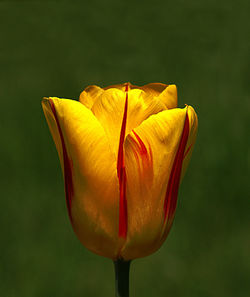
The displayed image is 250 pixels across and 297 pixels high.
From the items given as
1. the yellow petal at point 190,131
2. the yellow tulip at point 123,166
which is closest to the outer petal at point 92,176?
the yellow tulip at point 123,166

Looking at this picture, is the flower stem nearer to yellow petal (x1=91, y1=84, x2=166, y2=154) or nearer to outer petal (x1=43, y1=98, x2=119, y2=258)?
outer petal (x1=43, y1=98, x2=119, y2=258)

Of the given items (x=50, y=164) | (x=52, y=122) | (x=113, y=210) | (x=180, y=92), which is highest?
(x=52, y=122)

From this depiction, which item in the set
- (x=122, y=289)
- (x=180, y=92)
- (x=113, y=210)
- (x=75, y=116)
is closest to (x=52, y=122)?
(x=75, y=116)

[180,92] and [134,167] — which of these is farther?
[180,92]

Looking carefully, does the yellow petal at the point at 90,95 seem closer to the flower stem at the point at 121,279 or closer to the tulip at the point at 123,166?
the tulip at the point at 123,166

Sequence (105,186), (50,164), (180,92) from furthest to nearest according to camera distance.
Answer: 1. (180,92)
2. (50,164)
3. (105,186)

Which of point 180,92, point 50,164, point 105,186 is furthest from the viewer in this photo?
point 180,92

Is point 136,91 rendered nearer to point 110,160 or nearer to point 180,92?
point 110,160

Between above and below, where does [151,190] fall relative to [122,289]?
above
